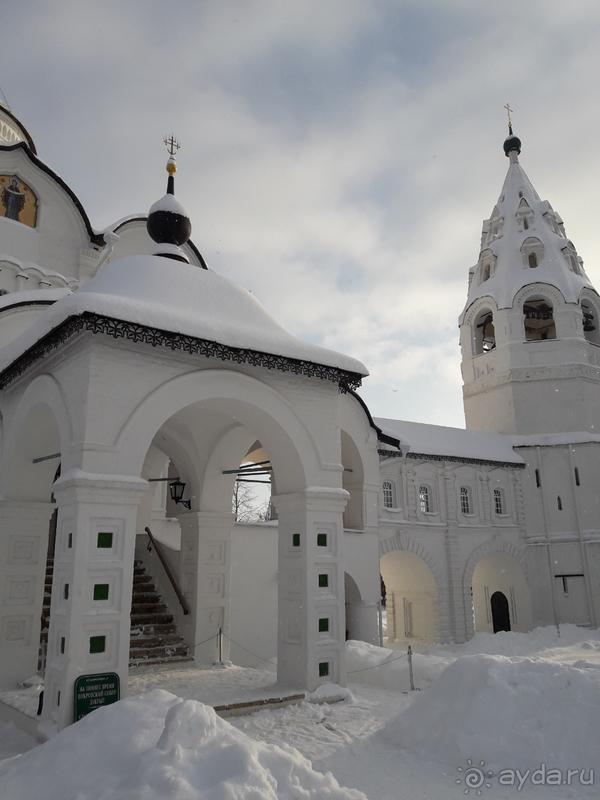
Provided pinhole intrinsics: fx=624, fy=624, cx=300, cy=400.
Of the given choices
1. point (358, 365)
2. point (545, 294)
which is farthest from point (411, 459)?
point (358, 365)

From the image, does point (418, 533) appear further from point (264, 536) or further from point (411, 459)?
point (264, 536)

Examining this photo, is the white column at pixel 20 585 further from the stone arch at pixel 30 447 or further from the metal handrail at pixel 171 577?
the metal handrail at pixel 171 577

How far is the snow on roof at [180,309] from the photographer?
6770 mm

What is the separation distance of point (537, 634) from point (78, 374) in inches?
789

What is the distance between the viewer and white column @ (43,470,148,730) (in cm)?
619

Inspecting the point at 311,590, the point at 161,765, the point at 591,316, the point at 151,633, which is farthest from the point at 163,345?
the point at 591,316

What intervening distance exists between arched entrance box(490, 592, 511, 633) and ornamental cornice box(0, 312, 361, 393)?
19006 millimetres

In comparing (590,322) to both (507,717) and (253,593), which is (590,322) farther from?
(507,717)

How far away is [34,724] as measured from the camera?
21.6ft

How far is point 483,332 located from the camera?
30047 millimetres

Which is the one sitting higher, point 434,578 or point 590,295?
point 590,295

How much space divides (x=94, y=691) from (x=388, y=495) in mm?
16344

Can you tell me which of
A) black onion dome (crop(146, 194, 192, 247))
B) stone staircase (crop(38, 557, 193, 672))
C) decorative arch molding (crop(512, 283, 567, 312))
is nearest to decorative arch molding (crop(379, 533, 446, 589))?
stone staircase (crop(38, 557, 193, 672))

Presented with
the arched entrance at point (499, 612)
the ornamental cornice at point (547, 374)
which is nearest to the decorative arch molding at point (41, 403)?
the arched entrance at point (499, 612)
